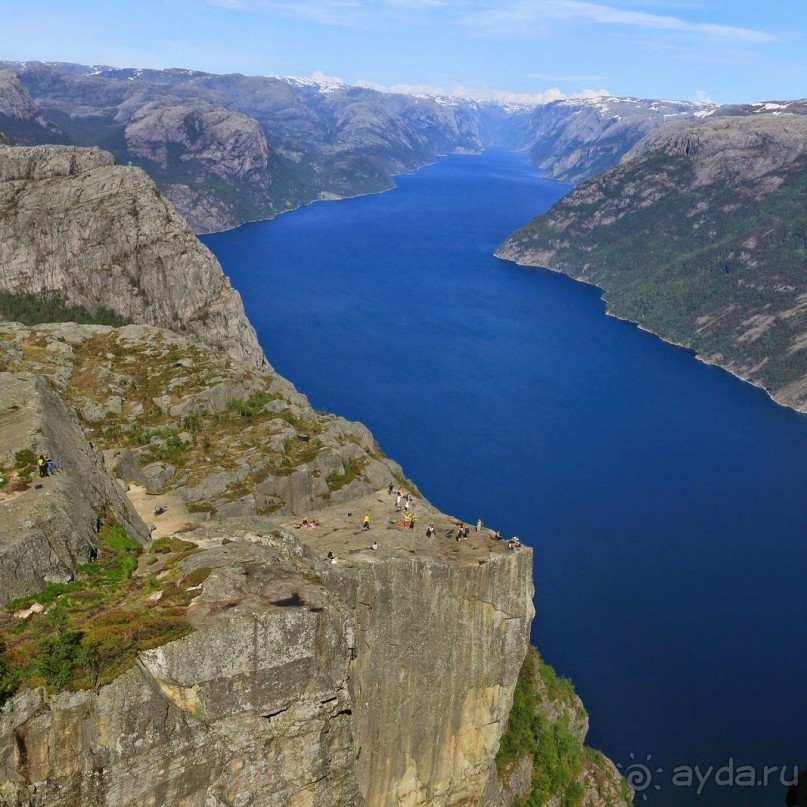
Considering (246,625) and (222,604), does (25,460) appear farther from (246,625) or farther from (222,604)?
(246,625)

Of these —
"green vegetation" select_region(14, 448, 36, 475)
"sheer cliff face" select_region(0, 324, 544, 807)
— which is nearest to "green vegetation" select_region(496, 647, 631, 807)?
"sheer cliff face" select_region(0, 324, 544, 807)

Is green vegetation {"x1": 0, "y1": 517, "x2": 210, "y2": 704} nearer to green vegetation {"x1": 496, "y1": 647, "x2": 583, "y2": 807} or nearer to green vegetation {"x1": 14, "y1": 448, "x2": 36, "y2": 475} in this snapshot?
green vegetation {"x1": 14, "y1": 448, "x2": 36, "y2": 475}

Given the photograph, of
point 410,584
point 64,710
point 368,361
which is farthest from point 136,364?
point 368,361

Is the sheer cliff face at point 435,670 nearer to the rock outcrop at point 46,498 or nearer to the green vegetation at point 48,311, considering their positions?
the rock outcrop at point 46,498

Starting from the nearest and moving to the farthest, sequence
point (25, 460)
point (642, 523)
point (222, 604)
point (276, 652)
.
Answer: point (276, 652)
point (222, 604)
point (25, 460)
point (642, 523)

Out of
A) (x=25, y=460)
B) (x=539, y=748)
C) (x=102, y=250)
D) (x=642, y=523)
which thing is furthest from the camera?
(x=102, y=250)

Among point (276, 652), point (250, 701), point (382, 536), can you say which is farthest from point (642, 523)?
point (250, 701)

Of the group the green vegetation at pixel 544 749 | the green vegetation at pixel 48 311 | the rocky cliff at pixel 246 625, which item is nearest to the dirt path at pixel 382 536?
the rocky cliff at pixel 246 625
